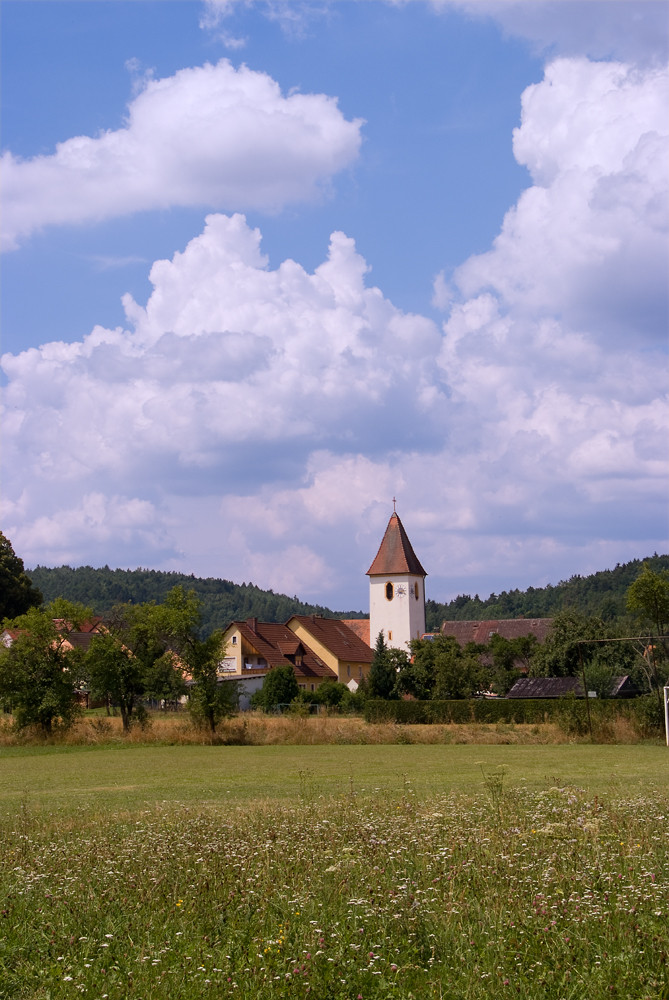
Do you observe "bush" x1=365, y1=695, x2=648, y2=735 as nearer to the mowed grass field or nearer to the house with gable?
the mowed grass field

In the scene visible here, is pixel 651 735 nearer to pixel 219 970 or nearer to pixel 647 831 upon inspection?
pixel 647 831

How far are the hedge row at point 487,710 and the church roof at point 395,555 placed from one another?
1805 inches

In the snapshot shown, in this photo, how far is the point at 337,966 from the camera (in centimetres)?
629

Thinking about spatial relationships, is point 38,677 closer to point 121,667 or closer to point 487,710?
point 121,667

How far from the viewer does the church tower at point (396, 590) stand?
10225 cm

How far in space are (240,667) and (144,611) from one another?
48.3 m

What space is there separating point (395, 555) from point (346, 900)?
97.8m

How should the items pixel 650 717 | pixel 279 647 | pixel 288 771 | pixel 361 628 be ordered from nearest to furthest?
pixel 288 771, pixel 650 717, pixel 279 647, pixel 361 628

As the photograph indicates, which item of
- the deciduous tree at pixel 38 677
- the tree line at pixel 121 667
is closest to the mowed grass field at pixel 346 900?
the deciduous tree at pixel 38 677

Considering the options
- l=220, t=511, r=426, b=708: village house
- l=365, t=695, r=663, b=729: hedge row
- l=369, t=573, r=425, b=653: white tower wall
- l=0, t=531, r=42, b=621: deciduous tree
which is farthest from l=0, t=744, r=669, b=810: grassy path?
l=369, t=573, r=425, b=653: white tower wall

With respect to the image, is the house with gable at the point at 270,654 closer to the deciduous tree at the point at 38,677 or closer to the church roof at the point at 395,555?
the church roof at the point at 395,555

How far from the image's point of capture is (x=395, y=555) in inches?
4134

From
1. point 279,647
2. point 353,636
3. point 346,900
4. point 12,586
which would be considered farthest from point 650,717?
point 353,636

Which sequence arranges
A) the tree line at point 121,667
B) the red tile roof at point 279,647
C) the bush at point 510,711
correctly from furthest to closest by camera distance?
the red tile roof at point 279,647 < the tree line at point 121,667 < the bush at point 510,711
